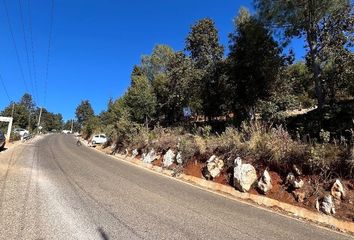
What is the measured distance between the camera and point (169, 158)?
1827 centimetres

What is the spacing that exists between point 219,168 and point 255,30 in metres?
9.21

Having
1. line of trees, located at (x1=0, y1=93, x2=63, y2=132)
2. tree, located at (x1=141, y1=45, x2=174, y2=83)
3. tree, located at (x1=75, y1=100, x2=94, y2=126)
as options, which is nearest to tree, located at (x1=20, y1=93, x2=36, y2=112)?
line of trees, located at (x1=0, y1=93, x2=63, y2=132)

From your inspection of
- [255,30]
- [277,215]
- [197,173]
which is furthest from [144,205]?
[255,30]

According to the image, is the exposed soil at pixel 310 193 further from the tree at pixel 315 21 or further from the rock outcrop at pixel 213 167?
the tree at pixel 315 21

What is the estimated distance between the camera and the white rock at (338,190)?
903 cm

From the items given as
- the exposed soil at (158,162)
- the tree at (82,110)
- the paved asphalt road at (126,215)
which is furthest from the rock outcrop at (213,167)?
the tree at (82,110)

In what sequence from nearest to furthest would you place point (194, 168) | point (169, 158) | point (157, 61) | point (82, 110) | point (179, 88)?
point (194, 168)
point (169, 158)
point (179, 88)
point (157, 61)
point (82, 110)

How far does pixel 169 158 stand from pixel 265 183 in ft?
26.2

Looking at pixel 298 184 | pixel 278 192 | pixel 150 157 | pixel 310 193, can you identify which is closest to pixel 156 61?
pixel 150 157

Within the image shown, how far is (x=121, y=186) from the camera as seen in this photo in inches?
456

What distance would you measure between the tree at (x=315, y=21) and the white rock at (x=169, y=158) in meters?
8.26

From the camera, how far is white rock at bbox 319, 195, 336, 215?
8899 mm

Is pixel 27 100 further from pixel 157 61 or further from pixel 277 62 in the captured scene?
pixel 277 62

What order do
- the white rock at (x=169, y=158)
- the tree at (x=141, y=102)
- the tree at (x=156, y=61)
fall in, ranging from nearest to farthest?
the white rock at (x=169, y=158) → the tree at (x=141, y=102) → the tree at (x=156, y=61)
